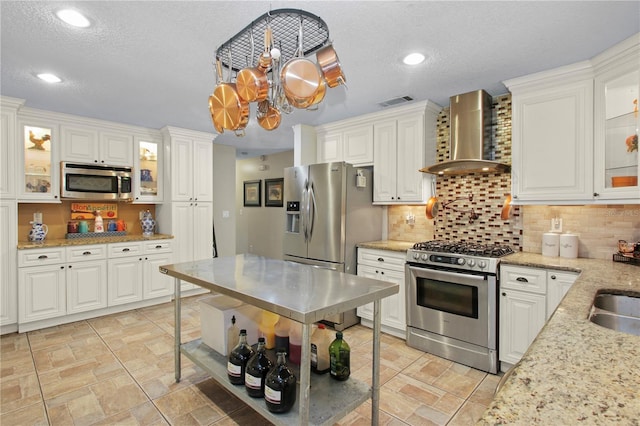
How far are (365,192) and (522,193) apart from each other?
1.55 meters

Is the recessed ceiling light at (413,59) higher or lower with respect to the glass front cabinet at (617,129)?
higher

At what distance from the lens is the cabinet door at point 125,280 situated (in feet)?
13.0

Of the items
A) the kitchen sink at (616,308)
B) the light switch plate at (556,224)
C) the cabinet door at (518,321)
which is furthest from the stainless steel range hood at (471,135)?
the kitchen sink at (616,308)

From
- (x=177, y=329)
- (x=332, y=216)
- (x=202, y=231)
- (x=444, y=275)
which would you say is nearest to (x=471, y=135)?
(x=444, y=275)

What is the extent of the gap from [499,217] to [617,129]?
1.13 meters

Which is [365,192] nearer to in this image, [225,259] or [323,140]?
[323,140]

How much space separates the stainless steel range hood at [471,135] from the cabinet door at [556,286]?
1.00m

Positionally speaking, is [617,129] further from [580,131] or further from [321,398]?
[321,398]

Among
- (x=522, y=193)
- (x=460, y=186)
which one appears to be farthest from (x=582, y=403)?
(x=460, y=186)

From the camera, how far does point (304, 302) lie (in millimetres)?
1426

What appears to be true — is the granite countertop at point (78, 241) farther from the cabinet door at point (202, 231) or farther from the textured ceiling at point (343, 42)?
the textured ceiling at point (343, 42)

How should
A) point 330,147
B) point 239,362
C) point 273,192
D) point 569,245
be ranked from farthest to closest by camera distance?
point 273,192
point 330,147
point 569,245
point 239,362

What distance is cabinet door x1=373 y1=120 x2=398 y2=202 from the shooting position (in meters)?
3.65

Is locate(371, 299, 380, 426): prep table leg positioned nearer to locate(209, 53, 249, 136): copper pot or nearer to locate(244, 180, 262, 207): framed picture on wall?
locate(209, 53, 249, 136): copper pot
